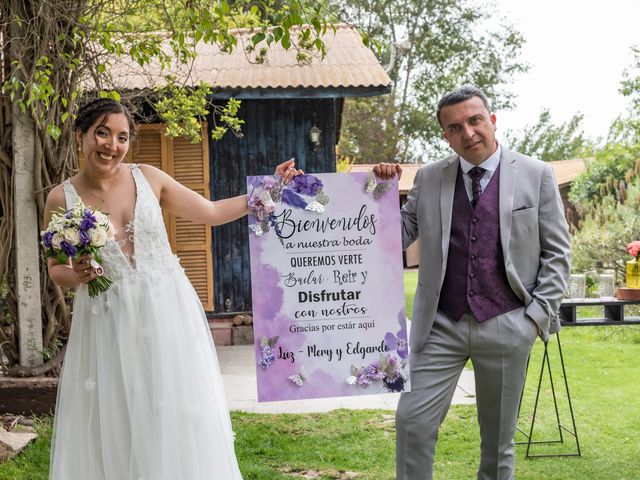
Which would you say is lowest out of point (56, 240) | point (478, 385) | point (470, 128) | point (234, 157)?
point (478, 385)

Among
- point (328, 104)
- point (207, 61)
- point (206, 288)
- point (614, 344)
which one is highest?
point (207, 61)

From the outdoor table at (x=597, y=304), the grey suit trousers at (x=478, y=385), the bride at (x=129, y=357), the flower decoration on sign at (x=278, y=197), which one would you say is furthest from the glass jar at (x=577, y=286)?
the bride at (x=129, y=357)

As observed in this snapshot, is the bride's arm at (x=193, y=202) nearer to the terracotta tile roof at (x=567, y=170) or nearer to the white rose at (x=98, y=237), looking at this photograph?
the white rose at (x=98, y=237)

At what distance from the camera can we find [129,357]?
3.30 meters

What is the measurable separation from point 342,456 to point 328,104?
595 centimetres

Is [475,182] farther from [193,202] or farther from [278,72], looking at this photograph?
[278,72]

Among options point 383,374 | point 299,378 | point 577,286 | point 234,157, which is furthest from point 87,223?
point 234,157

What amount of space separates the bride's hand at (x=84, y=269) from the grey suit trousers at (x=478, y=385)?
1.48m

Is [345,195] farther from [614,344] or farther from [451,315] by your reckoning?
[614,344]

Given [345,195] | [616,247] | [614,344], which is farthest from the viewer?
[616,247]

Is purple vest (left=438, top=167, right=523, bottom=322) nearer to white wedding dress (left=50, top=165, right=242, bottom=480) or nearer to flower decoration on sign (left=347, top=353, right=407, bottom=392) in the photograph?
flower decoration on sign (left=347, top=353, right=407, bottom=392)

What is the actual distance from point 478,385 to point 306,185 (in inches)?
47.2

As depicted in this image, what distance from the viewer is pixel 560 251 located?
3.40m

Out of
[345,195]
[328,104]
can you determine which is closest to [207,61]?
[328,104]
